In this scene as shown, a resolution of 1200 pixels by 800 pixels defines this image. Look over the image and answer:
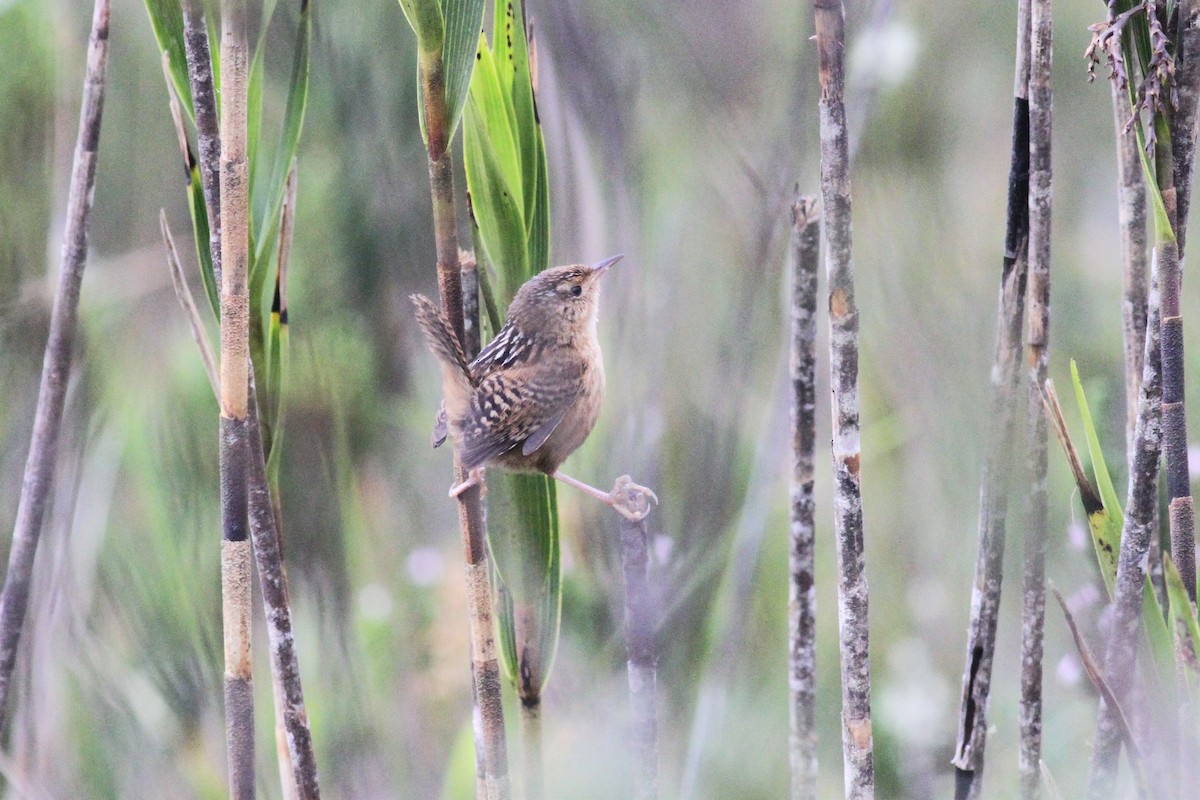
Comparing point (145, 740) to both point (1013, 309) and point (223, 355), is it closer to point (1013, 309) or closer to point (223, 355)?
point (223, 355)

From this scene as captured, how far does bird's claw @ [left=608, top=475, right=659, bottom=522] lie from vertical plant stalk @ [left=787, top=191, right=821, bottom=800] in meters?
0.14

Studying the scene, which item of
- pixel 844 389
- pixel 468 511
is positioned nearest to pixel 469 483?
pixel 468 511

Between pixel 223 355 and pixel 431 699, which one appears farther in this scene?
pixel 431 699

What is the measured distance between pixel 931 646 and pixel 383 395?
0.71 m

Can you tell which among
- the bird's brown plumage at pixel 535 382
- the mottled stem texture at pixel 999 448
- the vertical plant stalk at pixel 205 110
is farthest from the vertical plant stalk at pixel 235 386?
the mottled stem texture at pixel 999 448

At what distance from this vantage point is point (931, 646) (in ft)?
3.70

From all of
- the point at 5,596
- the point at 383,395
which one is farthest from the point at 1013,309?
the point at 5,596

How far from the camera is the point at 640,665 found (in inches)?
33.6

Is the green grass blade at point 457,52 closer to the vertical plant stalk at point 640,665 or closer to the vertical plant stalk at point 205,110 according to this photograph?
the vertical plant stalk at point 205,110

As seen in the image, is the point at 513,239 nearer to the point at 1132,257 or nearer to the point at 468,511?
the point at 468,511

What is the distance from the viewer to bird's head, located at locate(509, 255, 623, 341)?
739 millimetres

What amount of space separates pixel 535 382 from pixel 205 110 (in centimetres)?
31

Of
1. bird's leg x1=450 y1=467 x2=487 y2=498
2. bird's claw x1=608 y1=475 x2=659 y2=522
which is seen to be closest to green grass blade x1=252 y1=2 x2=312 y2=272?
bird's leg x1=450 y1=467 x2=487 y2=498

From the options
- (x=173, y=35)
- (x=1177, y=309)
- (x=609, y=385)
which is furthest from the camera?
(x=609, y=385)
